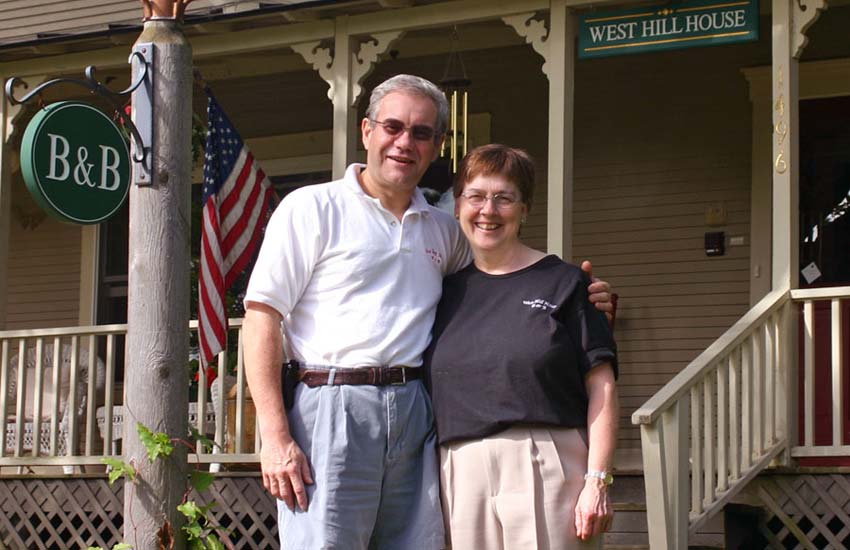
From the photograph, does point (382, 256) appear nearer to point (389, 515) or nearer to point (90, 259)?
point (389, 515)

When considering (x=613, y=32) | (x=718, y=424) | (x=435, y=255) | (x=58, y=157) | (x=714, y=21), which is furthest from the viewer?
(x=613, y=32)

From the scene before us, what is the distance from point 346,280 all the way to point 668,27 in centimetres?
464

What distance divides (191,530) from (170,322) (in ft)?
2.26

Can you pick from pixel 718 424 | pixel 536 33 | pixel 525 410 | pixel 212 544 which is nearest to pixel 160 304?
pixel 212 544

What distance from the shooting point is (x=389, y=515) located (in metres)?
3.95

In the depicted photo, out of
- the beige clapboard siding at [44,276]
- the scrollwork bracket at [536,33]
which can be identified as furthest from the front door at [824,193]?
the beige clapboard siding at [44,276]

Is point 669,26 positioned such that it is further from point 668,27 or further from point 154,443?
point 154,443

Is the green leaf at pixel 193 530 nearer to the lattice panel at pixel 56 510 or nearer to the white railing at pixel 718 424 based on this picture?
the white railing at pixel 718 424

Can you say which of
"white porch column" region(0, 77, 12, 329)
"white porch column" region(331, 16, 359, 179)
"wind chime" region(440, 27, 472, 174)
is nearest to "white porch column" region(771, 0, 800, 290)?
"wind chime" region(440, 27, 472, 174)

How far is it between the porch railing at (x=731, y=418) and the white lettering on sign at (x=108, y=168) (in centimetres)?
283

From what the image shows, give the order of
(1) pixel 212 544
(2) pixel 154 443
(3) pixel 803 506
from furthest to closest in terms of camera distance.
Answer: (3) pixel 803 506
(1) pixel 212 544
(2) pixel 154 443

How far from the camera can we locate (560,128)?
833 cm

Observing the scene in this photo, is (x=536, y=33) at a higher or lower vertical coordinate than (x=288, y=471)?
higher

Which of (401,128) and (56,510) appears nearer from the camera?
(401,128)
